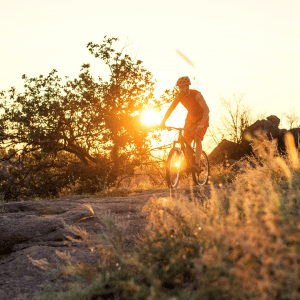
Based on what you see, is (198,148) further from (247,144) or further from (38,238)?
(247,144)

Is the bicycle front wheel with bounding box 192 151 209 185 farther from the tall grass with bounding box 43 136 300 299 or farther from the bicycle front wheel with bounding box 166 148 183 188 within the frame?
the tall grass with bounding box 43 136 300 299

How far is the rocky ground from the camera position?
265 cm

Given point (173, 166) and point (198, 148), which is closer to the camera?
point (173, 166)

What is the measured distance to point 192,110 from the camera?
710 cm

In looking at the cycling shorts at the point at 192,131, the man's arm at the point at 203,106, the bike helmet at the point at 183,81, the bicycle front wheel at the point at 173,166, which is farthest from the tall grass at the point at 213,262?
the cycling shorts at the point at 192,131

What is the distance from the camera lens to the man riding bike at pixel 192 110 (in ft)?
22.1

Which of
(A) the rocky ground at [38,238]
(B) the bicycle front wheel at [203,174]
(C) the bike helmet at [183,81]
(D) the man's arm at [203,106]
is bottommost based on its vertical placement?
(A) the rocky ground at [38,238]

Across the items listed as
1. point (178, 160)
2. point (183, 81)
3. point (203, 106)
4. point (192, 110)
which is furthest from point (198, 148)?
point (183, 81)

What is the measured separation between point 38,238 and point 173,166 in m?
3.71

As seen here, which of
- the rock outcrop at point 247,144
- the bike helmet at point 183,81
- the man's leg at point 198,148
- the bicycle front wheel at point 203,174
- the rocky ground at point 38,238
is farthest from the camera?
the rock outcrop at point 247,144

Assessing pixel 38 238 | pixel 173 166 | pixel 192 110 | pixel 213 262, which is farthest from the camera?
pixel 192 110

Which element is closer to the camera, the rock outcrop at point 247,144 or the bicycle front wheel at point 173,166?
the bicycle front wheel at point 173,166

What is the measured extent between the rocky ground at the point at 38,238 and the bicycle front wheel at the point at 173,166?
1.36m

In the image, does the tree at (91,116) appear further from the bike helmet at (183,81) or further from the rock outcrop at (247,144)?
the rock outcrop at (247,144)
